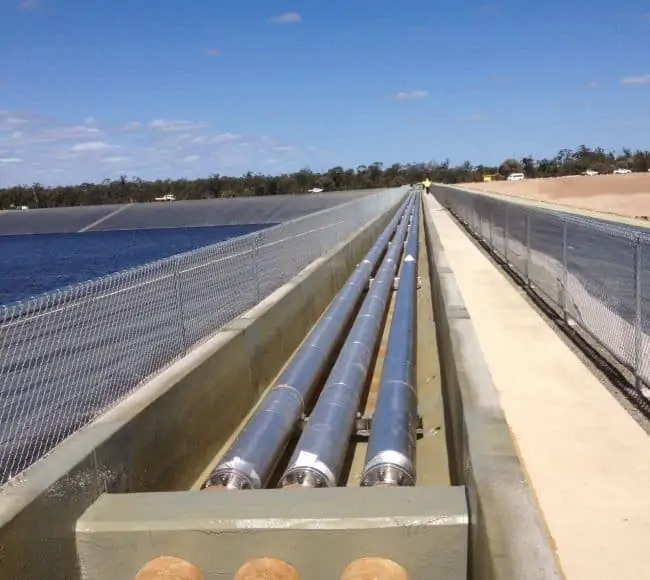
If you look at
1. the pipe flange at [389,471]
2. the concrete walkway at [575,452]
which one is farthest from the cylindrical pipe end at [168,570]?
the concrete walkway at [575,452]

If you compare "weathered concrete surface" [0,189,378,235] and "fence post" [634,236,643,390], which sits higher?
"fence post" [634,236,643,390]

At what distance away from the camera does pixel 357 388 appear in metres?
8.60

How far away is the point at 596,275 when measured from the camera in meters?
9.48

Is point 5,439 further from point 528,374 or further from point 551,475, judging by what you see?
point 528,374

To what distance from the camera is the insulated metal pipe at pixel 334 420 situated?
6.28 metres

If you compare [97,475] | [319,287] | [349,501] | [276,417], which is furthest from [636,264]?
[319,287]

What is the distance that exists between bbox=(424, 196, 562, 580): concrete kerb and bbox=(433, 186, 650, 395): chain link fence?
202cm

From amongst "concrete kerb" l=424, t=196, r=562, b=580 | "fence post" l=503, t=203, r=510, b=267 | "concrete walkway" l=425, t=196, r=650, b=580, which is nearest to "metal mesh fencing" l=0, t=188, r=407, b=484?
"concrete kerb" l=424, t=196, r=562, b=580

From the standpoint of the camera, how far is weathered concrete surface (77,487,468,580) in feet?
15.5

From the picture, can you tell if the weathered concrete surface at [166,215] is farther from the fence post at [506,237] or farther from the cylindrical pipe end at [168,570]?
the cylindrical pipe end at [168,570]

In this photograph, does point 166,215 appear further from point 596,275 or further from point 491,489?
point 491,489

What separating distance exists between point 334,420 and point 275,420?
0.53 meters

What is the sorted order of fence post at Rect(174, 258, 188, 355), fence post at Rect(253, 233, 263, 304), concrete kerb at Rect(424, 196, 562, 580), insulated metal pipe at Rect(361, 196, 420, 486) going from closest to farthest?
concrete kerb at Rect(424, 196, 562, 580) → insulated metal pipe at Rect(361, 196, 420, 486) → fence post at Rect(174, 258, 188, 355) → fence post at Rect(253, 233, 263, 304)

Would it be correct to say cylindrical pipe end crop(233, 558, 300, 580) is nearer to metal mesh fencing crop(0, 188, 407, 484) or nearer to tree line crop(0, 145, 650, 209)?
metal mesh fencing crop(0, 188, 407, 484)
